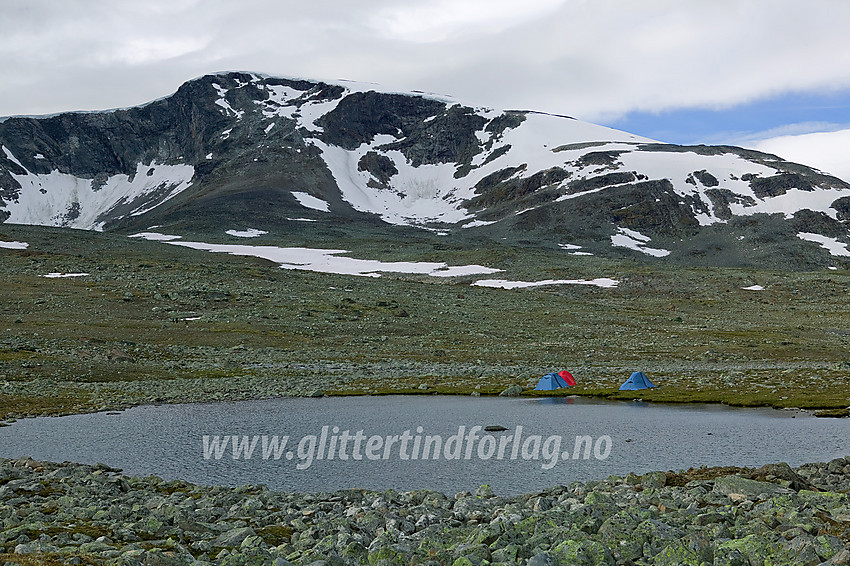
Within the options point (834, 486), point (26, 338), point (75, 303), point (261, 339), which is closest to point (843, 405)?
point (834, 486)

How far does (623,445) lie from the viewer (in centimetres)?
3494

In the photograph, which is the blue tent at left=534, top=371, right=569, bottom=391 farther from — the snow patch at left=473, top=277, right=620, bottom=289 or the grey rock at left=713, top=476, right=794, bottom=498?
the snow patch at left=473, top=277, right=620, bottom=289

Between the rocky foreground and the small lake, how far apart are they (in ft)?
14.3

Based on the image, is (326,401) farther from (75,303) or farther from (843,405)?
(75,303)

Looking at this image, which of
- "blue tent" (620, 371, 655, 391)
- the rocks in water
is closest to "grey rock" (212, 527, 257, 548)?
the rocks in water

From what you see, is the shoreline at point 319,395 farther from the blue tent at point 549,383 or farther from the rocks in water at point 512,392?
the blue tent at point 549,383

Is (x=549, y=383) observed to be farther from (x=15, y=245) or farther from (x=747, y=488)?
(x=15, y=245)

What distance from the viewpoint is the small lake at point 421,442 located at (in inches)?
1166

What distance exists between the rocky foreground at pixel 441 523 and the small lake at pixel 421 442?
171 inches

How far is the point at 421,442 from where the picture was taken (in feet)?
118

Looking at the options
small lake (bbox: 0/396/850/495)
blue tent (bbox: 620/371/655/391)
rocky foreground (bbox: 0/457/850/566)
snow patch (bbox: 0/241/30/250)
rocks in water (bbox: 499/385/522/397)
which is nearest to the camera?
rocky foreground (bbox: 0/457/850/566)

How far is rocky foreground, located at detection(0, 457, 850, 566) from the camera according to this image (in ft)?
49.0

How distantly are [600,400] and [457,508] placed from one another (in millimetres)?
32917

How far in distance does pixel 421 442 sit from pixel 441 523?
1710 cm
